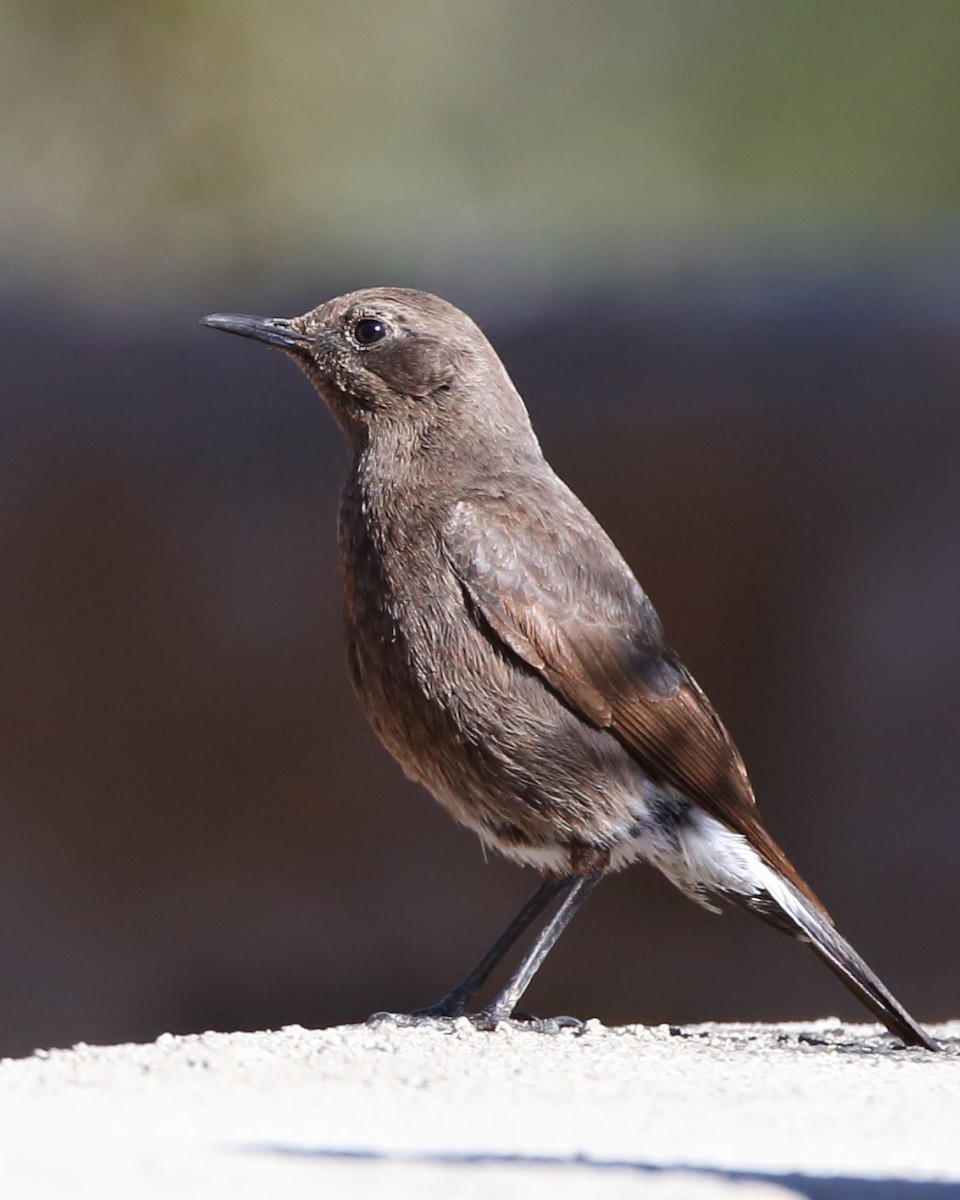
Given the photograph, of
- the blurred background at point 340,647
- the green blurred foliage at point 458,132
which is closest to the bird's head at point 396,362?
the blurred background at point 340,647

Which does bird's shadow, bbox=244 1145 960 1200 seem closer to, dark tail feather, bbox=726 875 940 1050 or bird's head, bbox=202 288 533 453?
dark tail feather, bbox=726 875 940 1050

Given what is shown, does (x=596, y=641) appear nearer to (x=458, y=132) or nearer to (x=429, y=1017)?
(x=429, y=1017)

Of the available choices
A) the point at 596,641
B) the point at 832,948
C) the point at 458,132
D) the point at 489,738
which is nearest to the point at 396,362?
the point at 596,641

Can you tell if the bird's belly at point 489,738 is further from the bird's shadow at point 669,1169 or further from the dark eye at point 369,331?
the bird's shadow at point 669,1169

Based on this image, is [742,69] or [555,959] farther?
[742,69]

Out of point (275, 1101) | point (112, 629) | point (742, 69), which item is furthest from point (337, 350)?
point (742, 69)

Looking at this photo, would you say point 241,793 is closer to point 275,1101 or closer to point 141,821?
point 141,821

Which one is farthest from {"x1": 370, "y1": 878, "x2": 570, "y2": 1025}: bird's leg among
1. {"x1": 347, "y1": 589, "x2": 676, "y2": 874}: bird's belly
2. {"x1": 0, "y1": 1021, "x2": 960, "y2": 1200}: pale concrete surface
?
{"x1": 0, "y1": 1021, "x2": 960, "y2": 1200}: pale concrete surface
